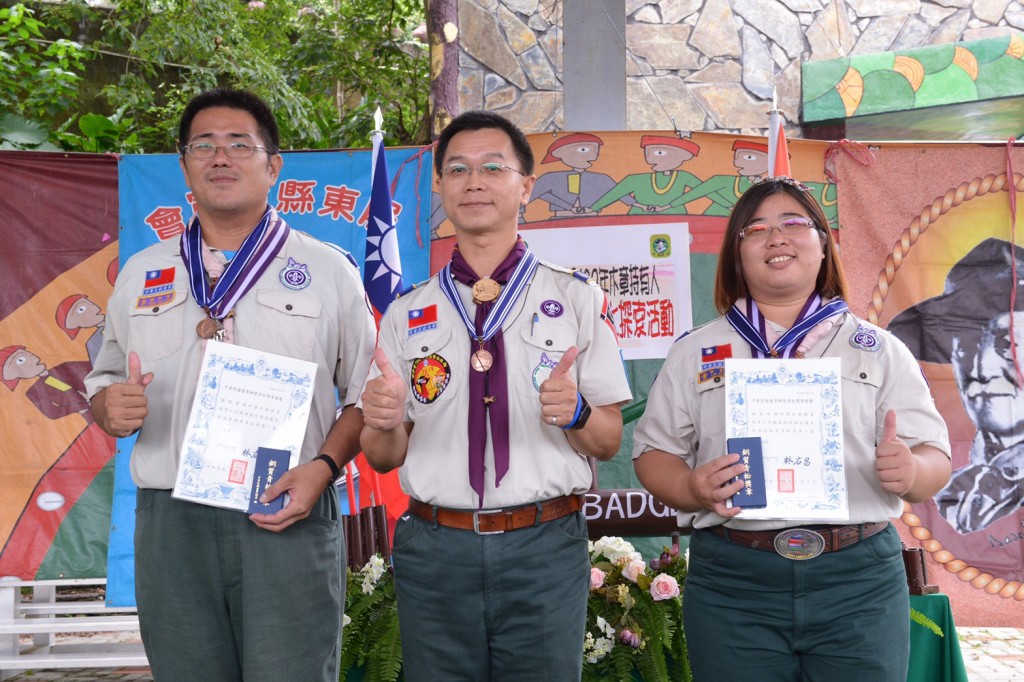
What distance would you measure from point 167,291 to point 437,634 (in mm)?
1072

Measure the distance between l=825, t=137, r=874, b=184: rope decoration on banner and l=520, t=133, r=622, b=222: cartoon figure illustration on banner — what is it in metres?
0.99

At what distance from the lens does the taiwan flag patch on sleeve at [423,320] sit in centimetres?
233

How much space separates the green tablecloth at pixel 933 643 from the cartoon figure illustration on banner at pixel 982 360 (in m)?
1.83

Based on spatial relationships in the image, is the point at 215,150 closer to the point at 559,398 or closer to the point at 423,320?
the point at 423,320

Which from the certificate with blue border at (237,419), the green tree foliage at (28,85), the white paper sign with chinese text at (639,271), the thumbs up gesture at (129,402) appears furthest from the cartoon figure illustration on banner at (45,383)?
the certificate with blue border at (237,419)

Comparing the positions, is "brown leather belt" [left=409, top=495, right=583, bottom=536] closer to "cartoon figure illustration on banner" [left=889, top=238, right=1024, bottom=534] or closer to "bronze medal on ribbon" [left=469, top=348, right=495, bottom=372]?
"bronze medal on ribbon" [left=469, top=348, right=495, bottom=372]

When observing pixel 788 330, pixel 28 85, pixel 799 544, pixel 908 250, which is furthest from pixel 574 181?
pixel 28 85

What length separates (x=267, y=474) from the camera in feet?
7.34

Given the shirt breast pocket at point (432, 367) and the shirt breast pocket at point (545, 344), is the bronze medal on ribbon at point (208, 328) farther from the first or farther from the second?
the shirt breast pocket at point (545, 344)

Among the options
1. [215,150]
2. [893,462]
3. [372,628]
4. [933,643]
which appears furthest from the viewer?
[372,628]

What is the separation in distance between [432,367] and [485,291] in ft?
0.72

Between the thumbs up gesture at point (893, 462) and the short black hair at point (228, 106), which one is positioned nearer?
the thumbs up gesture at point (893, 462)

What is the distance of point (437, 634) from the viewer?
215cm

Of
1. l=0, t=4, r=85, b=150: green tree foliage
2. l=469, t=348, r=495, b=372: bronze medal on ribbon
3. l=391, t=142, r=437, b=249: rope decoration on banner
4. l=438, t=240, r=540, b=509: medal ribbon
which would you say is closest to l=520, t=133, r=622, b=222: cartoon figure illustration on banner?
l=391, t=142, r=437, b=249: rope decoration on banner
